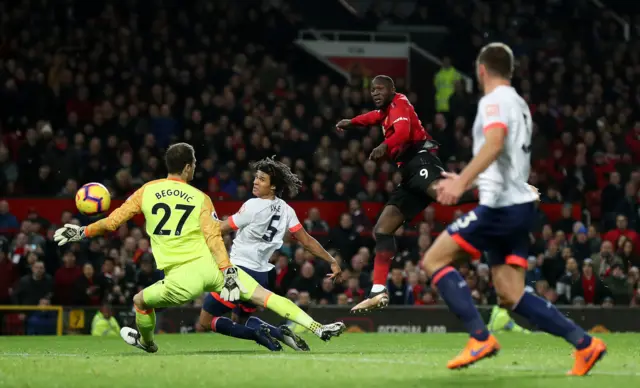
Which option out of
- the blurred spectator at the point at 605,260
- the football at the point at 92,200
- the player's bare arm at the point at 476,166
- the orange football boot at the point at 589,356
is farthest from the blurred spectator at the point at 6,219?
the orange football boot at the point at 589,356

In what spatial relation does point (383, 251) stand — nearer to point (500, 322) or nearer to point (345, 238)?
point (500, 322)

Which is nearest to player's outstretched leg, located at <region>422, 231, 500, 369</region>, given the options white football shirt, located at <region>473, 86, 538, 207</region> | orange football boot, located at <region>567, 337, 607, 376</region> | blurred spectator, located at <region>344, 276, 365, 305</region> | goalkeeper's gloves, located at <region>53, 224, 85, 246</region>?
white football shirt, located at <region>473, 86, 538, 207</region>

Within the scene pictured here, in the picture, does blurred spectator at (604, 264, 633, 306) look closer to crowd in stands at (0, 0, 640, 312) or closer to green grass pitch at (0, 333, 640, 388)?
crowd in stands at (0, 0, 640, 312)

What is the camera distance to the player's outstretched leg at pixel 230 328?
11328mm

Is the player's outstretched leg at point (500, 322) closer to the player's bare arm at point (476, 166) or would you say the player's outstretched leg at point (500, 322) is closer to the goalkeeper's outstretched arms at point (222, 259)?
the goalkeeper's outstretched arms at point (222, 259)

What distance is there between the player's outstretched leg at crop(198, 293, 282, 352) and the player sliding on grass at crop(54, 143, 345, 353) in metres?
0.83

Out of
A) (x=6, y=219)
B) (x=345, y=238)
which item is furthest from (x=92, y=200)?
(x=345, y=238)

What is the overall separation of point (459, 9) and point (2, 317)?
50.1ft

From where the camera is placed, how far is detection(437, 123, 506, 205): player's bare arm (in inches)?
292

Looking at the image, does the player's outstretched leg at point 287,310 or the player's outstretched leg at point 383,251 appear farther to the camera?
the player's outstretched leg at point 383,251

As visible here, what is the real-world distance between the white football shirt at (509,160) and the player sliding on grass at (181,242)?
3058 mm

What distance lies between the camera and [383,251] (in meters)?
12.0

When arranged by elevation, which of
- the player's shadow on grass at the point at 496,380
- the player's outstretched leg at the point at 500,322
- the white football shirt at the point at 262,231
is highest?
the white football shirt at the point at 262,231

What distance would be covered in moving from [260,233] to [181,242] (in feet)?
5.91
